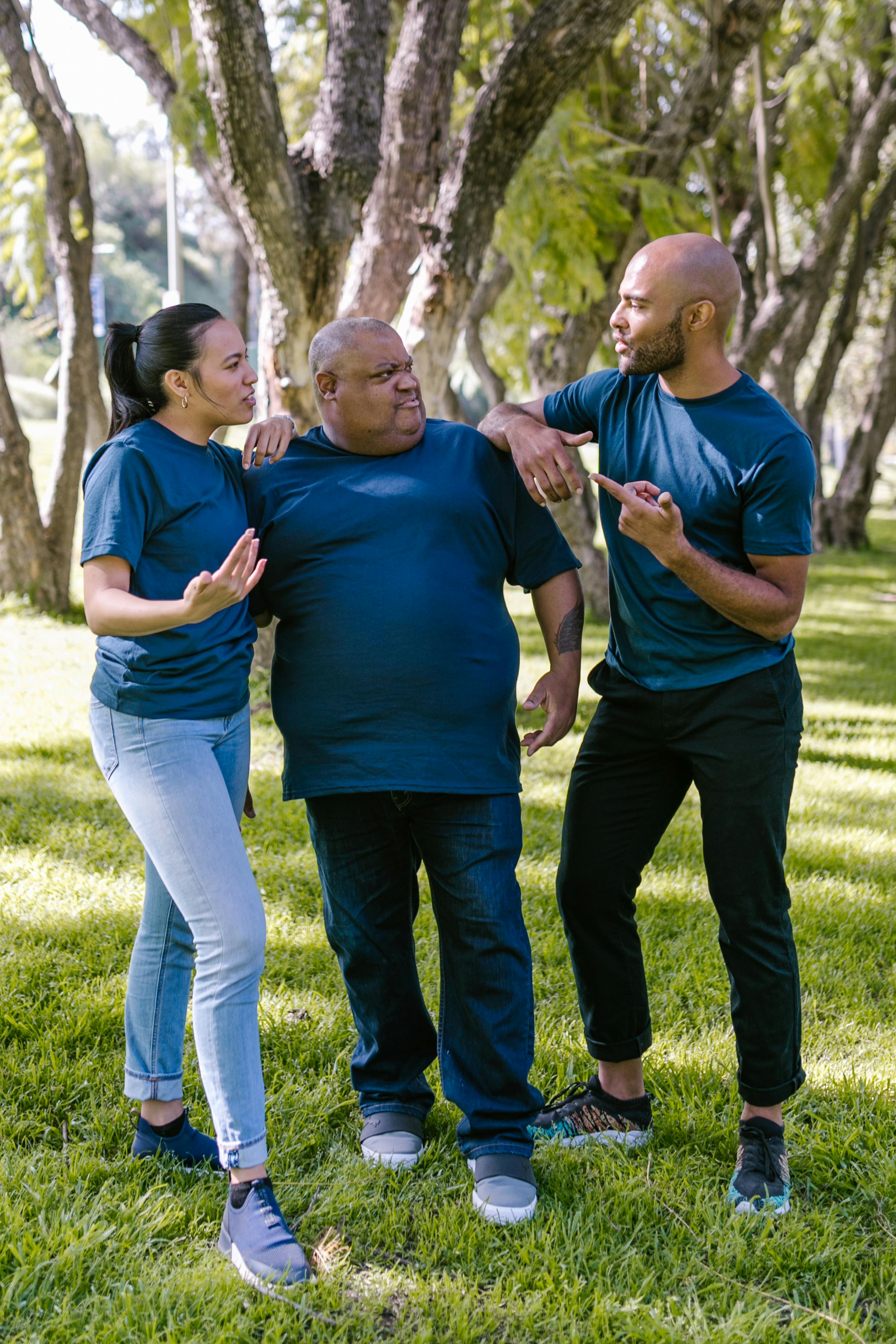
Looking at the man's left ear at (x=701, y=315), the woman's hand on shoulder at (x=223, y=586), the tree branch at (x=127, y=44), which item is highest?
the tree branch at (x=127, y=44)

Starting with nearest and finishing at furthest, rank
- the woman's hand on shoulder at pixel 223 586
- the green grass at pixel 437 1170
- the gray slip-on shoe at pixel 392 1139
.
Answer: the woman's hand on shoulder at pixel 223 586, the green grass at pixel 437 1170, the gray slip-on shoe at pixel 392 1139

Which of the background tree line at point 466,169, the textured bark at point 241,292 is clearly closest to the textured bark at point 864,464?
the background tree line at point 466,169

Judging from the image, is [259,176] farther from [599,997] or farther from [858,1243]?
[858,1243]

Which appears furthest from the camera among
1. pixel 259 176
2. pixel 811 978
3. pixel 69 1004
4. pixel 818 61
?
pixel 818 61

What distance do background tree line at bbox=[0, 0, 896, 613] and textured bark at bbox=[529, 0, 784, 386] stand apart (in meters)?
0.02

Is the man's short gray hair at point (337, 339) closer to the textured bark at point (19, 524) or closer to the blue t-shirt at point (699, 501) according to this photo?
the blue t-shirt at point (699, 501)

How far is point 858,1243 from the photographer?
2773mm

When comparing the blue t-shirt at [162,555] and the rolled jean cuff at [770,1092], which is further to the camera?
the rolled jean cuff at [770,1092]

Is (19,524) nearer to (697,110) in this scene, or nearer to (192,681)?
(697,110)

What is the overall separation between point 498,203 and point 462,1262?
5.94m

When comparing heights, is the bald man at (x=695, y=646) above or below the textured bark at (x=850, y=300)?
below

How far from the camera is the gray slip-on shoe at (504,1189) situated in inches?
111

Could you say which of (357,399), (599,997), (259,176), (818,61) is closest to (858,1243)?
(599,997)

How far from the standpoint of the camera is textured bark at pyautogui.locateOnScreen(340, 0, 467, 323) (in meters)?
6.73
